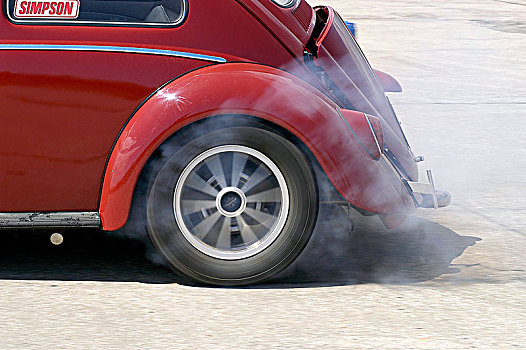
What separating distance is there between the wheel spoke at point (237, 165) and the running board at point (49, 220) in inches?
26.6

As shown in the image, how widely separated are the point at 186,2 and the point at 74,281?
146 cm

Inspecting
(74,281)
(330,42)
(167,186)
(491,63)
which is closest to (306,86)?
(330,42)

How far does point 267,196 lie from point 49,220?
104cm

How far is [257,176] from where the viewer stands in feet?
15.4

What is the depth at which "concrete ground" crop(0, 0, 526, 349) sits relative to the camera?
401 cm

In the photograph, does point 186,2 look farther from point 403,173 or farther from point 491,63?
point 491,63

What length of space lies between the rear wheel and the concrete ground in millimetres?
141

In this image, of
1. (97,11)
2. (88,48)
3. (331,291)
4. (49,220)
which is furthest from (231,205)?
(97,11)

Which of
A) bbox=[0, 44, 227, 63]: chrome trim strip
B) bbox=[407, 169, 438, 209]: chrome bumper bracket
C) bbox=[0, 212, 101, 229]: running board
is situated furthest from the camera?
bbox=[407, 169, 438, 209]: chrome bumper bracket

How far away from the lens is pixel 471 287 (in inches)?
186

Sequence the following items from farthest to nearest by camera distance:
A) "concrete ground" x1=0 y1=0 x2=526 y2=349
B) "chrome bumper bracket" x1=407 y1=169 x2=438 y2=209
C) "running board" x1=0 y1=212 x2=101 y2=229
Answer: "chrome bumper bracket" x1=407 y1=169 x2=438 y2=209
"running board" x1=0 y1=212 x2=101 y2=229
"concrete ground" x1=0 y1=0 x2=526 y2=349

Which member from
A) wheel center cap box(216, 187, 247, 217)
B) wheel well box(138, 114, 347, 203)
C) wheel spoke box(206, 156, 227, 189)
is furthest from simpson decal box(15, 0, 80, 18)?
wheel center cap box(216, 187, 247, 217)

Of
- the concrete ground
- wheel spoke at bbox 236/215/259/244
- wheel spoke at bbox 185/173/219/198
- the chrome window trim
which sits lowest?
the concrete ground

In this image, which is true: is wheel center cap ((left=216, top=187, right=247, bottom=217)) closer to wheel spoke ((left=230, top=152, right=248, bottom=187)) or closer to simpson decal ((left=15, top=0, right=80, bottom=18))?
wheel spoke ((left=230, top=152, right=248, bottom=187))
